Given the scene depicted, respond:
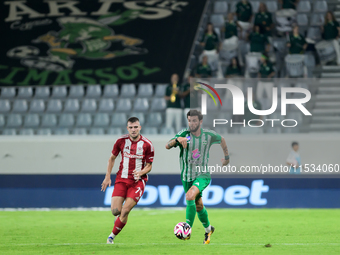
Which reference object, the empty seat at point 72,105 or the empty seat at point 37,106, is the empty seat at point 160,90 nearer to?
the empty seat at point 72,105

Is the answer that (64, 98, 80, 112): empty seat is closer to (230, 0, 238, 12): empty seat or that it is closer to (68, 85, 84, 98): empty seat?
(68, 85, 84, 98): empty seat

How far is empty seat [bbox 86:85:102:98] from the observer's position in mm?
15023

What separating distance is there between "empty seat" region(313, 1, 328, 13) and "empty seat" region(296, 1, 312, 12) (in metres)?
0.19

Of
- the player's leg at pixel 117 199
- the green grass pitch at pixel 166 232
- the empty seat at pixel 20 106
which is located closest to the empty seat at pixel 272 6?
the green grass pitch at pixel 166 232

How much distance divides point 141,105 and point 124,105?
1.61ft

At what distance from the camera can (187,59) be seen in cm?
1559

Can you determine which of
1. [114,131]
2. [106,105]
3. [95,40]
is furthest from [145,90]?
[95,40]

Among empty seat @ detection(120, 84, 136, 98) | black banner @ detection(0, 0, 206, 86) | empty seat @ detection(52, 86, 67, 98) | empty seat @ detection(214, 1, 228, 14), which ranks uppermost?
empty seat @ detection(214, 1, 228, 14)

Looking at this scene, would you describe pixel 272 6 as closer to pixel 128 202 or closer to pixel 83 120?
pixel 83 120

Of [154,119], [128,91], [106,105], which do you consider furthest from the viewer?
[128,91]

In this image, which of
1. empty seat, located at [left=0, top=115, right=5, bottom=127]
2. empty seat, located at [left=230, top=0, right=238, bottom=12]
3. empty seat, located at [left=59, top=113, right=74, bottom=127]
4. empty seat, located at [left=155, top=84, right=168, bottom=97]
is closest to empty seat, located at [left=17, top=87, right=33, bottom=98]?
empty seat, located at [left=0, top=115, right=5, bottom=127]

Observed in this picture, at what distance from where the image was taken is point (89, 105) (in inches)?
569

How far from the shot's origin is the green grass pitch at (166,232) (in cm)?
656

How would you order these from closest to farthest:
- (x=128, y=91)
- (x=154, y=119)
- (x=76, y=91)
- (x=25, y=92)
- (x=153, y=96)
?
(x=154, y=119) → (x=153, y=96) → (x=128, y=91) → (x=76, y=91) → (x=25, y=92)
